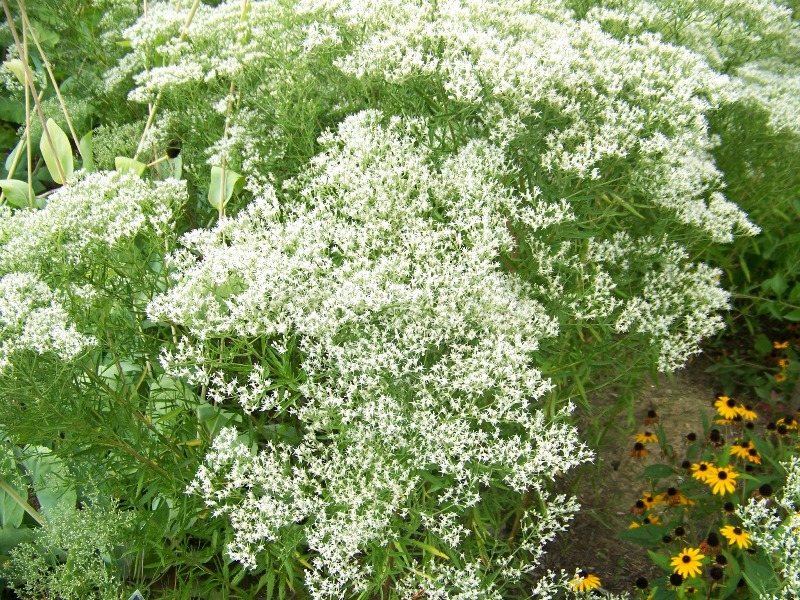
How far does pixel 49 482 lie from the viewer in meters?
3.11

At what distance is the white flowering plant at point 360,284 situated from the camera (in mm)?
2549

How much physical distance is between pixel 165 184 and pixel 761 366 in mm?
4462

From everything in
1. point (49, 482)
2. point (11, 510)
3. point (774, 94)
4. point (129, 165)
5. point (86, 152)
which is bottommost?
point (11, 510)

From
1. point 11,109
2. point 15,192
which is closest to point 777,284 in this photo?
point 15,192

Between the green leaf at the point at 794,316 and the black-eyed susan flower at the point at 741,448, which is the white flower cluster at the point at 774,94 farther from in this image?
the black-eyed susan flower at the point at 741,448

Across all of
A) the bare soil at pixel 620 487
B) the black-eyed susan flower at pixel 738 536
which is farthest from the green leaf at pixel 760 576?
the bare soil at pixel 620 487

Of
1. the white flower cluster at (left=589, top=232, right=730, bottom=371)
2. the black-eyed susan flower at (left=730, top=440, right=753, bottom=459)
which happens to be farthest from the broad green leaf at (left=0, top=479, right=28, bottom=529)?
the black-eyed susan flower at (left=730, top=440, right=753, bottom=459)

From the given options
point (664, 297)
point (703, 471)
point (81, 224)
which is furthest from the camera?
point (703, 471)

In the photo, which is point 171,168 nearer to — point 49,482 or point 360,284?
point 49,482

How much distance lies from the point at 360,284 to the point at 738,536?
2.12 m

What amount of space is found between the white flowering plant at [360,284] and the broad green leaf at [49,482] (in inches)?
4.2

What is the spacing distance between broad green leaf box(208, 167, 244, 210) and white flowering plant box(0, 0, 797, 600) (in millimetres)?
17

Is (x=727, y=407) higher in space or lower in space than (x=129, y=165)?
lower

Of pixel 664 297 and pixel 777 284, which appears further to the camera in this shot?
pixel 777 284
